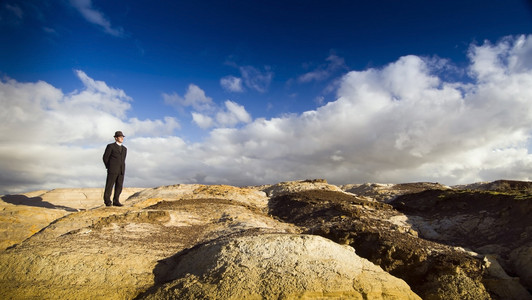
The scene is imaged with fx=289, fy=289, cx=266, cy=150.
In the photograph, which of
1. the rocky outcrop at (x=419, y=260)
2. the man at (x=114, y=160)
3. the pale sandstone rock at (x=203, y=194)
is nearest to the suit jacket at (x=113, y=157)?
the man at (x=114, y=160)

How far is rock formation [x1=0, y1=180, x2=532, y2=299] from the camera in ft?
15.2

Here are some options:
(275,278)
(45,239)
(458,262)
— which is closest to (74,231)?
(45,239)

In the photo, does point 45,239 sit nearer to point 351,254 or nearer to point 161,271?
point 161,271

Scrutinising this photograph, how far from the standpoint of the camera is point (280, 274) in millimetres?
4605

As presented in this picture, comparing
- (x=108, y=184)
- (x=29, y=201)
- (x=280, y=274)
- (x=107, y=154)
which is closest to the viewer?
(x=280, y=274)

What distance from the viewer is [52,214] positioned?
1061cm

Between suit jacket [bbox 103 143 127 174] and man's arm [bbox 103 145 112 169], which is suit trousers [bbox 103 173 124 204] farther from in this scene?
man's arm [bbox 103 145 112 169]

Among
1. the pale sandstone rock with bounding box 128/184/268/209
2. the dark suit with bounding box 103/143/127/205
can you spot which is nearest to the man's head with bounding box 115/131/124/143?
the dark suit with bounding box 103/143/127/205

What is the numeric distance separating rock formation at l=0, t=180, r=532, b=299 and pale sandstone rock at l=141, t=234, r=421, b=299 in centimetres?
2

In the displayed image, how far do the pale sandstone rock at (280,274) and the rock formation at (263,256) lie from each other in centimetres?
2

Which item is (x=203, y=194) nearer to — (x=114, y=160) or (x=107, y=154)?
(x=114, y=160)

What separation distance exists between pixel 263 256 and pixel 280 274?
608 mm

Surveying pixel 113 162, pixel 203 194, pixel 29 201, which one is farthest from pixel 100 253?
pixel 29 201

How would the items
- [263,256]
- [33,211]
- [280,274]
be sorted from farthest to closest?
[33,211] < [263,256] < [280,274]
